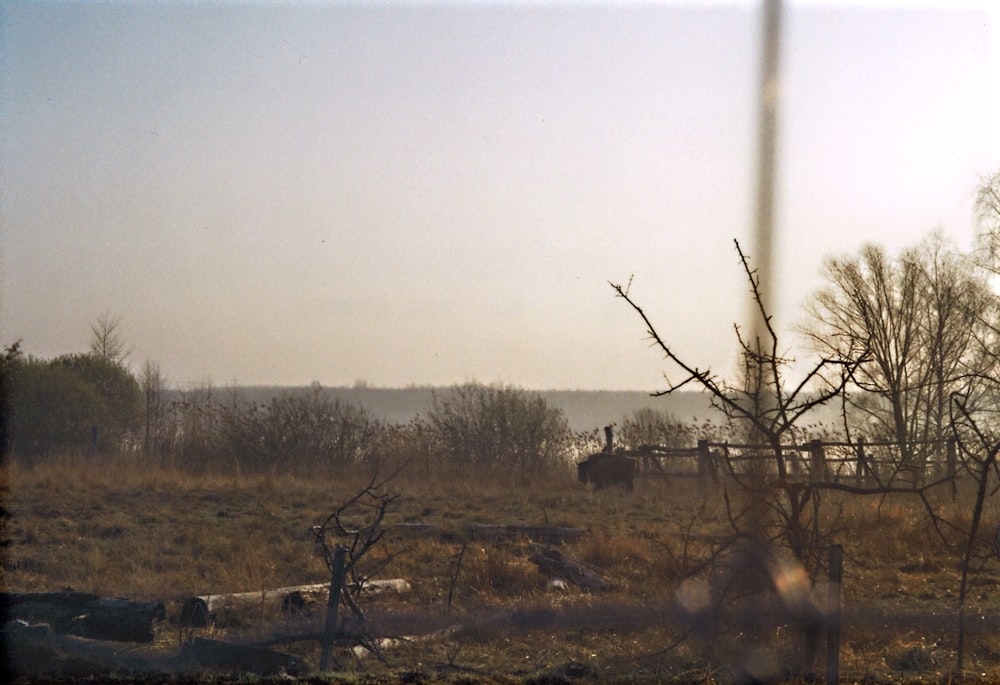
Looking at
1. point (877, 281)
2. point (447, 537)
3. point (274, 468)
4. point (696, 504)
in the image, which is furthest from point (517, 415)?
point (447, 537)

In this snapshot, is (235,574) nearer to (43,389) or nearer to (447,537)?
(447,537)

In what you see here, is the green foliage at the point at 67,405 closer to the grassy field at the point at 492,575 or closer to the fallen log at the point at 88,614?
the grassy field at the point at 492,575

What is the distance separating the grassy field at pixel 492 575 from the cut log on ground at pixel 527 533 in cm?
31

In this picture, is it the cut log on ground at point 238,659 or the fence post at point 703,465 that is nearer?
the cut log on ground at point 238,659

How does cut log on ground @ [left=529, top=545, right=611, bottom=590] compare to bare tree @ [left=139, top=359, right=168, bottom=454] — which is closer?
cut log on ground @ [left=529, top=545, right=611, bottom=590]

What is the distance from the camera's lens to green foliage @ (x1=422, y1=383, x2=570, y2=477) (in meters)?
26.8

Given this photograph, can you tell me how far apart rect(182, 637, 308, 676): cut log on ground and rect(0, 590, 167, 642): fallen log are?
119 centimetres

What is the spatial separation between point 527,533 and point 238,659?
25.0 feet

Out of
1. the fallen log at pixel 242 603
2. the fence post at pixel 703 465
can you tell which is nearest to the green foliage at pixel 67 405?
the fence post at pixel 703 465

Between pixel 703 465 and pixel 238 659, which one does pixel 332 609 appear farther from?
pixel 703 465

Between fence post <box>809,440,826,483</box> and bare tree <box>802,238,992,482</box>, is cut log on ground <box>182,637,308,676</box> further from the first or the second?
bare tree <box>802,238,992,482</box>

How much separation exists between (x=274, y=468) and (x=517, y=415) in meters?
6.80

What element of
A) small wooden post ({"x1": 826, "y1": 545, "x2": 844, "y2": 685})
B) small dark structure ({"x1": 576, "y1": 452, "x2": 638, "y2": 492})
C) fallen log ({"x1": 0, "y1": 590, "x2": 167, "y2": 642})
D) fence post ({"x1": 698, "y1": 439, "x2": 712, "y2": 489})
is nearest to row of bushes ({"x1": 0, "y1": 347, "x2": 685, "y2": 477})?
small dark structure ({"x1": 576, "y1": 452, "x2": 638, "y2": 492})

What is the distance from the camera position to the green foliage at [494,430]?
26.8 m
